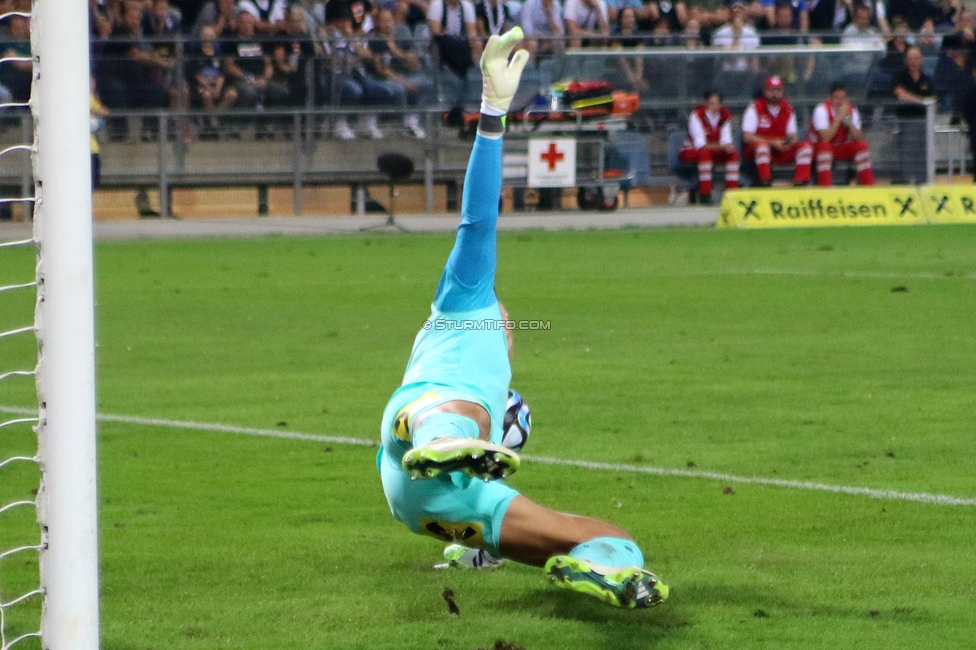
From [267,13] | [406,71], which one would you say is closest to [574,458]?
[406,71]

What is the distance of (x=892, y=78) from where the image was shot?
2403 cm

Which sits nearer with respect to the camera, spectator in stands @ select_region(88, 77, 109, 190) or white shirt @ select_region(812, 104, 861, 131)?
spectator in stands @ select_region(88, 77, 109, 190)

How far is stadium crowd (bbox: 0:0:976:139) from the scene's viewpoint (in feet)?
70.4

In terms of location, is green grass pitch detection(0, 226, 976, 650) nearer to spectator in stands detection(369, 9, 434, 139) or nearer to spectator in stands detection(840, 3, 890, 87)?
spectator in stands detection(369, 9, 434, 139)

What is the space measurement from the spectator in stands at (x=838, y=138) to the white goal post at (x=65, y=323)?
1995cm

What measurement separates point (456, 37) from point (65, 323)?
18.7 m

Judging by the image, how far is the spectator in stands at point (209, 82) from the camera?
21.5m

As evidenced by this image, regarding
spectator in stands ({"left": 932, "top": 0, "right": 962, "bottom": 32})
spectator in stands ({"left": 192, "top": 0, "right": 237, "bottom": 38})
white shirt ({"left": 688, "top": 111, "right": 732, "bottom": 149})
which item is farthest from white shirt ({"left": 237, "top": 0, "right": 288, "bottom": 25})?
spectator in stands ({"left": 932, "top": 0, "right": 962, "bottom": 32})

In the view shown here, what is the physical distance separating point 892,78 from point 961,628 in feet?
67.5

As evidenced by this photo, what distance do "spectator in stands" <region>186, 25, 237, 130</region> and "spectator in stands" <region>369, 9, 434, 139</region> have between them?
6.60 feet

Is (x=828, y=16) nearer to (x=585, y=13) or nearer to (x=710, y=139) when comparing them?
(x=585, y=13)

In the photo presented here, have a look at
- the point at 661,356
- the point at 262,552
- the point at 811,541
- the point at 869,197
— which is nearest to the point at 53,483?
the point at 262,552

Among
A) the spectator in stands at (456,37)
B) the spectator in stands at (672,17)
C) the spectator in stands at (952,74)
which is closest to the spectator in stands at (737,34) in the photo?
the spectator in stands at (672,17)

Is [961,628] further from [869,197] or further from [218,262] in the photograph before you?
[869,197]
